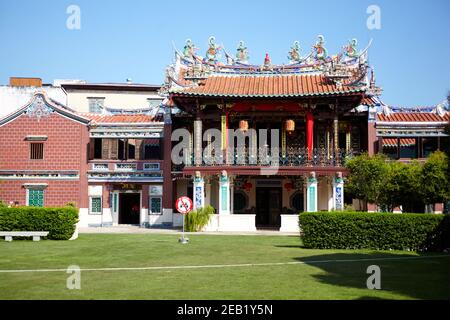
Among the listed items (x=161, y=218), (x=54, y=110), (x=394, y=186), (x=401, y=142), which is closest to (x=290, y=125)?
(x=401, y=142)

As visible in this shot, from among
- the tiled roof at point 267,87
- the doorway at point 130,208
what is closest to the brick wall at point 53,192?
the doorway at point 130,208

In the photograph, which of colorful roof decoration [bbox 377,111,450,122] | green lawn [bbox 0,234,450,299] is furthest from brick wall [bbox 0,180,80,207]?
colorful roof decoration [bbox 377,111,450,122]

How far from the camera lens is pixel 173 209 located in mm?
34844

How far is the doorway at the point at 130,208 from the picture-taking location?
35.8 metres

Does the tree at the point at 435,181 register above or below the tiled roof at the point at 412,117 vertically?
below

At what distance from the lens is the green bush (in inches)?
1157

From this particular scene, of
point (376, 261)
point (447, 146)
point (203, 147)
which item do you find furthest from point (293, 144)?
point (447, 146)

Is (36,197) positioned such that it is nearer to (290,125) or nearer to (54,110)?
(54,110)

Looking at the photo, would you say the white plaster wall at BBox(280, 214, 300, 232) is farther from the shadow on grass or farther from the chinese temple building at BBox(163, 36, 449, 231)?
the shadow on grass

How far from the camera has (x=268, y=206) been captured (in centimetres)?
3453

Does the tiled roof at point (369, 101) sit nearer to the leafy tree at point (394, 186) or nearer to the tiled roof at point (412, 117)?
the tiled roof at point (412, 117)

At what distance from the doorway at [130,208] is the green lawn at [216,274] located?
15.2m

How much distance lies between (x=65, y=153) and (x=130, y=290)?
2526 centimetres
